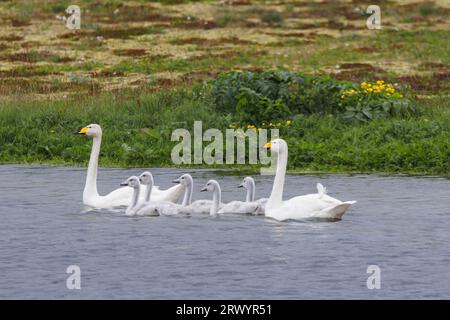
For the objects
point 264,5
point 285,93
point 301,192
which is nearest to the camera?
point 301,192

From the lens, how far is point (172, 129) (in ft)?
88.2

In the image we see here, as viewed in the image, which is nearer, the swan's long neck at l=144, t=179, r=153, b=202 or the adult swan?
the swan's long neck at l=144, t=179, r=153, b=202

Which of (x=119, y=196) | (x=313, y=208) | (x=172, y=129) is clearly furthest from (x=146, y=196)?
(x=172, y=129)

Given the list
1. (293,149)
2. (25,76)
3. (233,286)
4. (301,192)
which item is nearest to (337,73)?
(25,76)

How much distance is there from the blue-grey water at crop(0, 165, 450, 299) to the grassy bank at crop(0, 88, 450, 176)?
7.89 feet

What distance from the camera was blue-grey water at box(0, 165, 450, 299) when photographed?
14289 mm

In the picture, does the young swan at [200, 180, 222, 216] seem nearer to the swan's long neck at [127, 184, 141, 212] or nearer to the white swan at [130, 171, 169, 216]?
the white swan at [130, 171, 169, 216]

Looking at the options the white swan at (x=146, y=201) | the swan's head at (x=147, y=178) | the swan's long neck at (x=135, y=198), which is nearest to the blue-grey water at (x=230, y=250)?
the white swan at (x=146, y=201)

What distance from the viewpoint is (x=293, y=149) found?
981 inches

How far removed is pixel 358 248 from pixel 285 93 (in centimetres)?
1169

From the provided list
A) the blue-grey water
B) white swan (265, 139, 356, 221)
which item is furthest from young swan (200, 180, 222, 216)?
white swan (265, 139, 356, 221)

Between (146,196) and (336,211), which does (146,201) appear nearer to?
(146,196)
